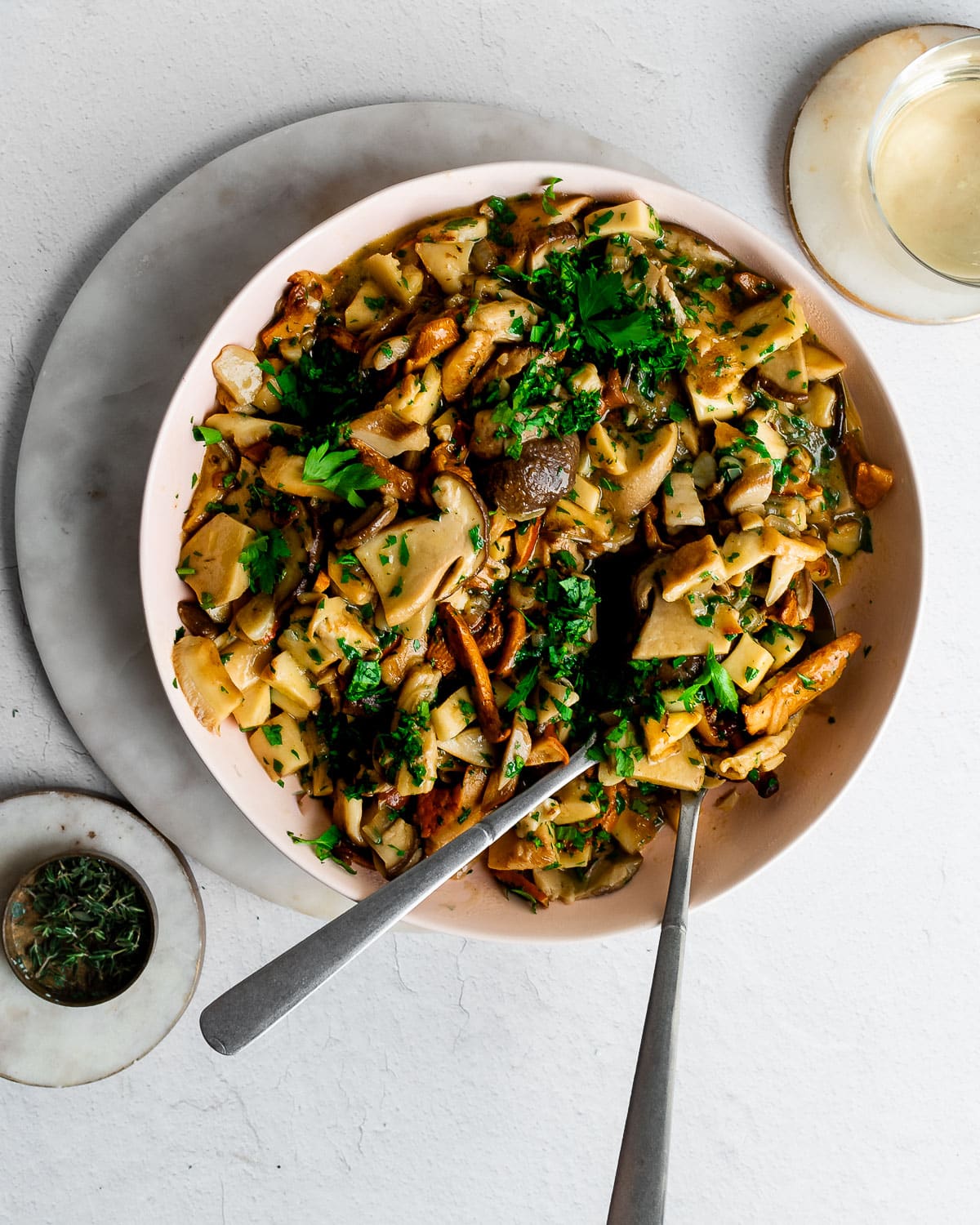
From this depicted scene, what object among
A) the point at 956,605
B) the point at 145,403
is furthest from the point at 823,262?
the point at 145,403

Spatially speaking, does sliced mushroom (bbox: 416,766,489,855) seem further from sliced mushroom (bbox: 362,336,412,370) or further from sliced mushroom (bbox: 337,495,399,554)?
sliced mushroom (bbox: 362,336,412,370)

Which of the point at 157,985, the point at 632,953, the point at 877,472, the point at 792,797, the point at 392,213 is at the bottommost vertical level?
the point at 157,985

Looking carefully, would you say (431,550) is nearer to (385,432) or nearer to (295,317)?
(385,432)

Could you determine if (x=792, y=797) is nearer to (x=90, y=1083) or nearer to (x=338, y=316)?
(x=338, y=316)

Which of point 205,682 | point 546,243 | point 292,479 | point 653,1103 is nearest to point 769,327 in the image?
point 546,243

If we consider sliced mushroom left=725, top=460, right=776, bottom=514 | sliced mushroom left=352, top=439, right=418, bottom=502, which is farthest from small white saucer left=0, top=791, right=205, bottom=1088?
sliced mushroom left=725, top=460, right=776, bottom=514

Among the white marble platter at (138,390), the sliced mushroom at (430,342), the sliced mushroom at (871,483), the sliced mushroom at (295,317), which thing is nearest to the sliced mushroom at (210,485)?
the sliced mushroom at (295,317)
